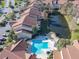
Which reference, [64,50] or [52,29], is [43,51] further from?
[52,29]

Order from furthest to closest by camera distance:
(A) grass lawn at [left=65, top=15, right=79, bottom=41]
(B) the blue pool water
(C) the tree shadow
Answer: (C) the tree shadow, (A) grass lawn at [left=65, top=15, right=79, bottom=41], (B) the blue pool water

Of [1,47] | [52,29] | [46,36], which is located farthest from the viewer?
[52,29]

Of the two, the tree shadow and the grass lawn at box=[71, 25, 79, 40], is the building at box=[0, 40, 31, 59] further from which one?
the tree shadow

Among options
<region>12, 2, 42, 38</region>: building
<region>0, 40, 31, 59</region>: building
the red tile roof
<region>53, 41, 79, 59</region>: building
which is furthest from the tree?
<region>53, 41, 79, 59</region>: building

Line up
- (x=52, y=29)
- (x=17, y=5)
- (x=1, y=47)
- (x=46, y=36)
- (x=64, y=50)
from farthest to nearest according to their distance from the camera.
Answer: (x=17, y=5), (x=52, y=29), (x=46, y=36), (x=1, y=47), (x=64, y=50)

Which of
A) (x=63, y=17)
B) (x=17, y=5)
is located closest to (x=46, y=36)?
(x=63, y=17)

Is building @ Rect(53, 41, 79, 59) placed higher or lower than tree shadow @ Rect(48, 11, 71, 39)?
higher
